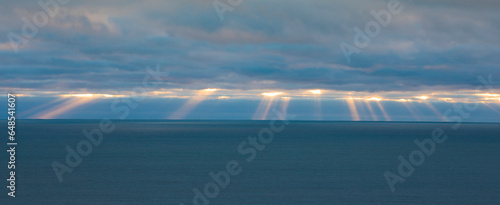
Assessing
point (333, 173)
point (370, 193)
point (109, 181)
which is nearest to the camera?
point (370, 193)

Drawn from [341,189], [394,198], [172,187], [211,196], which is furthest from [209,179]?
[394,198]

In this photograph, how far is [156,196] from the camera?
102ft

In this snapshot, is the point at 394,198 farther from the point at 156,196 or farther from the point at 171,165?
the point at 171,165

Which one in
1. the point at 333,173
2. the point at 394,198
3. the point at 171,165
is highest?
the point at 171,165

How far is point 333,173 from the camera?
42.5m

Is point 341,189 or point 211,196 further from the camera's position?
point 341,189

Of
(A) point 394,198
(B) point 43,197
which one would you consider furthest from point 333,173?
(B) point 43,197

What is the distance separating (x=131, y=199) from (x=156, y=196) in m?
1.49

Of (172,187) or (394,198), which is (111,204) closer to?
(172,187)

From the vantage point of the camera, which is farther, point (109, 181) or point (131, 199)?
point (109, 181)

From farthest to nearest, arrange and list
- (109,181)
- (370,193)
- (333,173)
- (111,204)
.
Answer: (333,173), (109,181), (370,193), (111,204)

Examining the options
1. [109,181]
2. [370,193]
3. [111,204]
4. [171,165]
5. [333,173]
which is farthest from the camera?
[171,165]

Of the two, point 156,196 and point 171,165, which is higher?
point 171,165

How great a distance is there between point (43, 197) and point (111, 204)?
4862 millimetres
